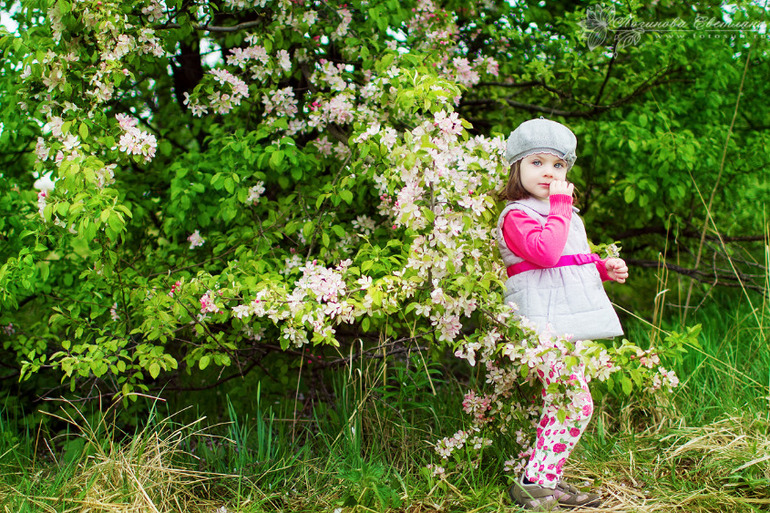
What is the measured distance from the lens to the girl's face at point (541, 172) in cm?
234

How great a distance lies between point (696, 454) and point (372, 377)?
141cm

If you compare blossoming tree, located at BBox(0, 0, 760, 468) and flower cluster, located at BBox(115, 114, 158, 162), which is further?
flower cluster, located at BBox(115, 114, 158, 162)

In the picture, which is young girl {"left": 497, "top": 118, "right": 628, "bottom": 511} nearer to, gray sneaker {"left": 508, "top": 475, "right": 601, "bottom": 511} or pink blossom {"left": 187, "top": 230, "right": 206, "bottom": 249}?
gray sneaker {"left": 508, "top": 475, "right": 601, "bottom": 511}

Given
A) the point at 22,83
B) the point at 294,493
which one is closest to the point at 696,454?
the point at 294,493

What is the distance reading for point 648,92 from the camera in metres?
3.68

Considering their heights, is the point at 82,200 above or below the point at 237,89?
below

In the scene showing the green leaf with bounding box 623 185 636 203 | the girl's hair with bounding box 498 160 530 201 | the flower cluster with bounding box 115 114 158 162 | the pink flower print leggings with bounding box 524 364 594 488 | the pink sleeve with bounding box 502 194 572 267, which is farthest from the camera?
the green leaf with bounding box 623 185 636 203

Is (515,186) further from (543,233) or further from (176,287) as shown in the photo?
(176,287)

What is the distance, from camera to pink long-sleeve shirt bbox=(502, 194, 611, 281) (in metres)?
2.19

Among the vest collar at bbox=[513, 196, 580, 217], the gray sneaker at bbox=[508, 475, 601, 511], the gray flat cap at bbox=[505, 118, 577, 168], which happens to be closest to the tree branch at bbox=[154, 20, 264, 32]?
the gray flat cap at bbox=[505, 118, 577, 168]

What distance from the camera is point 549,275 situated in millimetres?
2318

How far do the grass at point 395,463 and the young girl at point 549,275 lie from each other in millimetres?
212

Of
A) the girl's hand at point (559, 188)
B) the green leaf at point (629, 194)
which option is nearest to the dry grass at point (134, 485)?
the girl's hand at point (559, 188)

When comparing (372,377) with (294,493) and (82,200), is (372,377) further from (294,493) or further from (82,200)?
(82,200)
